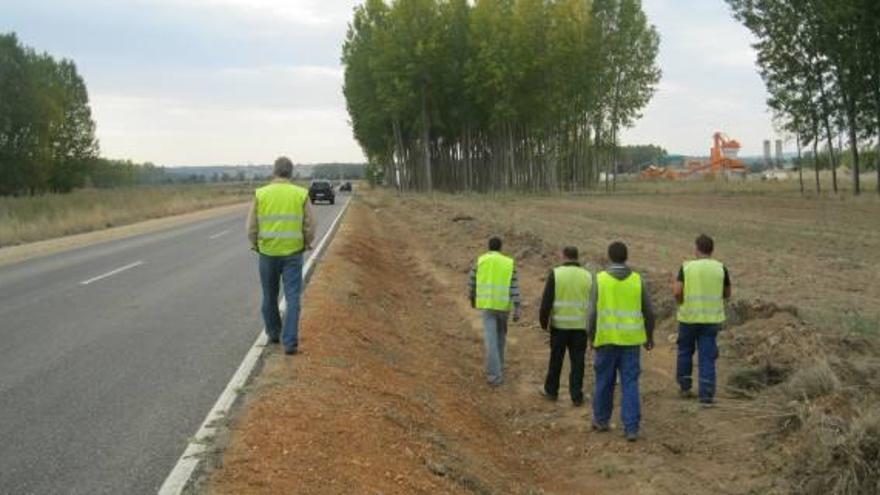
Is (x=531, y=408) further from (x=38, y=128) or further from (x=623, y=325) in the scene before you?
(x=38, y=128)

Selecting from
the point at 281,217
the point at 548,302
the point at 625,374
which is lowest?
the point at 625,374

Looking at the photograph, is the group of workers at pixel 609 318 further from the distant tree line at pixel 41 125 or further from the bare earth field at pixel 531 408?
the distant tree line at pixel 41 125

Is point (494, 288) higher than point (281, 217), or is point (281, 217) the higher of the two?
point (281, 217)

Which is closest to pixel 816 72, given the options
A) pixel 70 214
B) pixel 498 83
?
pixel 498 83

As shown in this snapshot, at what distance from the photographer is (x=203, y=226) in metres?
34.2

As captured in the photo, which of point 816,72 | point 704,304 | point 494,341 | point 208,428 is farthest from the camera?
point 816,72

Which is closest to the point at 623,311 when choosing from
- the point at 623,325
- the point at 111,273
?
the point at 623,325

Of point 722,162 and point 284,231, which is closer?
point 284,231

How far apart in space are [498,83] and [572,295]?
49.6 metres

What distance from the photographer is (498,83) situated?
57500mm

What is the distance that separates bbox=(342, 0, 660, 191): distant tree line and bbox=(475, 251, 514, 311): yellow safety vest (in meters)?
47.6

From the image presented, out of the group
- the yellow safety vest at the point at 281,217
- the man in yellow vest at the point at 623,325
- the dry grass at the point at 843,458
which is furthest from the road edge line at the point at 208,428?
the dry grass at the point at 843,458

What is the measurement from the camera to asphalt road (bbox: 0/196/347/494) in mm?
5793

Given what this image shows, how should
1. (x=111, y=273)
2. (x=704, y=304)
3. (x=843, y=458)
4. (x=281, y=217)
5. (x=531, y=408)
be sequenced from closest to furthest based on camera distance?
1. (x=843, y=458)
2. (x=281, y=217)
3. (x=704, y=304)
4. (x=531, y=408)
5. (x=111, y=273)
